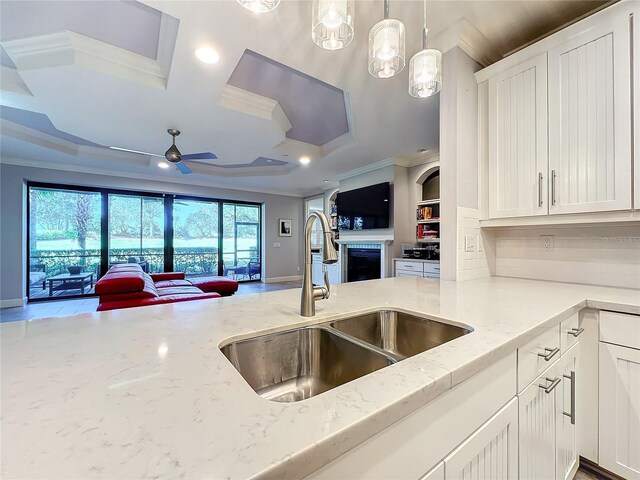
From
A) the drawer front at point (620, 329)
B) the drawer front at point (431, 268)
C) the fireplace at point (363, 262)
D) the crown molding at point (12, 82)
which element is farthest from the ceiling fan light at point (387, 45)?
the fireplace at point (363, 262)

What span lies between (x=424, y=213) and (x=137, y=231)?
573cm

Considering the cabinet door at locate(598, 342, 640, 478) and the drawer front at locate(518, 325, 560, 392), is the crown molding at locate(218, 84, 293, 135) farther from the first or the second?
the cabinet door at locate(598, 342, 640, 478)

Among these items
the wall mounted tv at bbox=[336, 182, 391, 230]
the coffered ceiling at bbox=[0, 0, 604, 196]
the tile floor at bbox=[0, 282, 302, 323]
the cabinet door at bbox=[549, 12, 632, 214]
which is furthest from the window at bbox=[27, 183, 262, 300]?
the cabinet door at bbox=[549, 12, 632, 214]

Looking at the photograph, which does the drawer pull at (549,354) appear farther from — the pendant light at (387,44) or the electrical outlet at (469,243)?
the pendant light at (387,44)

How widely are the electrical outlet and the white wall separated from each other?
21cm

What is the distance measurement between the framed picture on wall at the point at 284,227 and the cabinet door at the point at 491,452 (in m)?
6.97

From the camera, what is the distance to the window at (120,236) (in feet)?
16.3

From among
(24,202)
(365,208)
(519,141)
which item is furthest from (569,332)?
(24,202)

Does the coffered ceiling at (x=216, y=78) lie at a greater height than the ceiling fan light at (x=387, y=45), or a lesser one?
greater

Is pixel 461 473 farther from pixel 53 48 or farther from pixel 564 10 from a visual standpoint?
pixel 53 48

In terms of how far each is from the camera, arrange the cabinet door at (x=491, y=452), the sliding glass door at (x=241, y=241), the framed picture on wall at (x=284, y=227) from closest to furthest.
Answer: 1. the cabinet door at (x=491, y=452)
2. the sliding glass door at (x=241, y=241)
3. the framed picture on wall at (x=284, y=227)

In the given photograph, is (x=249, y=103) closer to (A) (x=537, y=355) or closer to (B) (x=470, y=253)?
(B) (x=470, y=253)

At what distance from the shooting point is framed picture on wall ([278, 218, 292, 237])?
7.54 m

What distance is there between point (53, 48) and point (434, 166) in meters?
4.57
